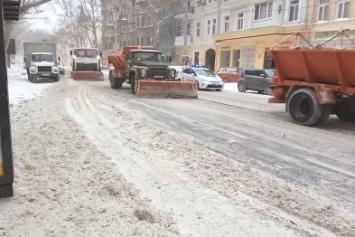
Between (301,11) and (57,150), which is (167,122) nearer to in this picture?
(57,150)

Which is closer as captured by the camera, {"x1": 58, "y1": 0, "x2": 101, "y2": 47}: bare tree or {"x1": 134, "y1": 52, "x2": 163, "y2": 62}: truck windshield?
{"x1": 134, "y1": 52, "x2": 163, "y2": 62}: truck windshield

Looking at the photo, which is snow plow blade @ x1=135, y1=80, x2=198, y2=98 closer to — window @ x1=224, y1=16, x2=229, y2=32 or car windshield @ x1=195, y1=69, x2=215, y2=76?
car windshield @ x1=195, y1=69, x2=215, y2=76

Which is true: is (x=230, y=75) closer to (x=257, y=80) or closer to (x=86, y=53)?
(x=257, y=80)

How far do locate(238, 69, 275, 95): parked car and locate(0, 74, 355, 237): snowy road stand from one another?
11423mm

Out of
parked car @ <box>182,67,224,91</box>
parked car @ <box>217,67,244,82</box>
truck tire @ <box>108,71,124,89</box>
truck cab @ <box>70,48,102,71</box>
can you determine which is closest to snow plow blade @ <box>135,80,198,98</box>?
truck tire @ <box>108,71,124,89</box>

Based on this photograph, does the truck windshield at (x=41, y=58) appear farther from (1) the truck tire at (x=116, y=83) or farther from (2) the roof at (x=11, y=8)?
(2) the roof at (x=11, y=8)

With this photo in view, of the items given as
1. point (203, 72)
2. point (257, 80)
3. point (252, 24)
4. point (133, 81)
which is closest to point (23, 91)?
point (133, 81)

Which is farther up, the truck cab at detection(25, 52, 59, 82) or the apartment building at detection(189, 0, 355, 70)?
the apartment building at detection(189, 0, 355, 70)

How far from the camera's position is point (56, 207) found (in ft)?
13.3

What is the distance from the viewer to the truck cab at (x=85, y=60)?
29.7 meters

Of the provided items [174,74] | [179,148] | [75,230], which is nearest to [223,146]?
[179,148]

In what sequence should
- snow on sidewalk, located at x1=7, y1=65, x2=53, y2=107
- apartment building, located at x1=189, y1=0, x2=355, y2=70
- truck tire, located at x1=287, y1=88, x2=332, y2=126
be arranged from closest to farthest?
1. truck tire, located at x1=287, y1=88, x2=332, y2=126
2. snow on sidewalk, located at x1=7, y1=65, x2=53, y2=107
3. apartment building, located at x1=189, y1=0, x2=355, y2=70

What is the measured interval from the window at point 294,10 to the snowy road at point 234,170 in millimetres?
22835

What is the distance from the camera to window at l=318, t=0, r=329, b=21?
28266 millimetres
